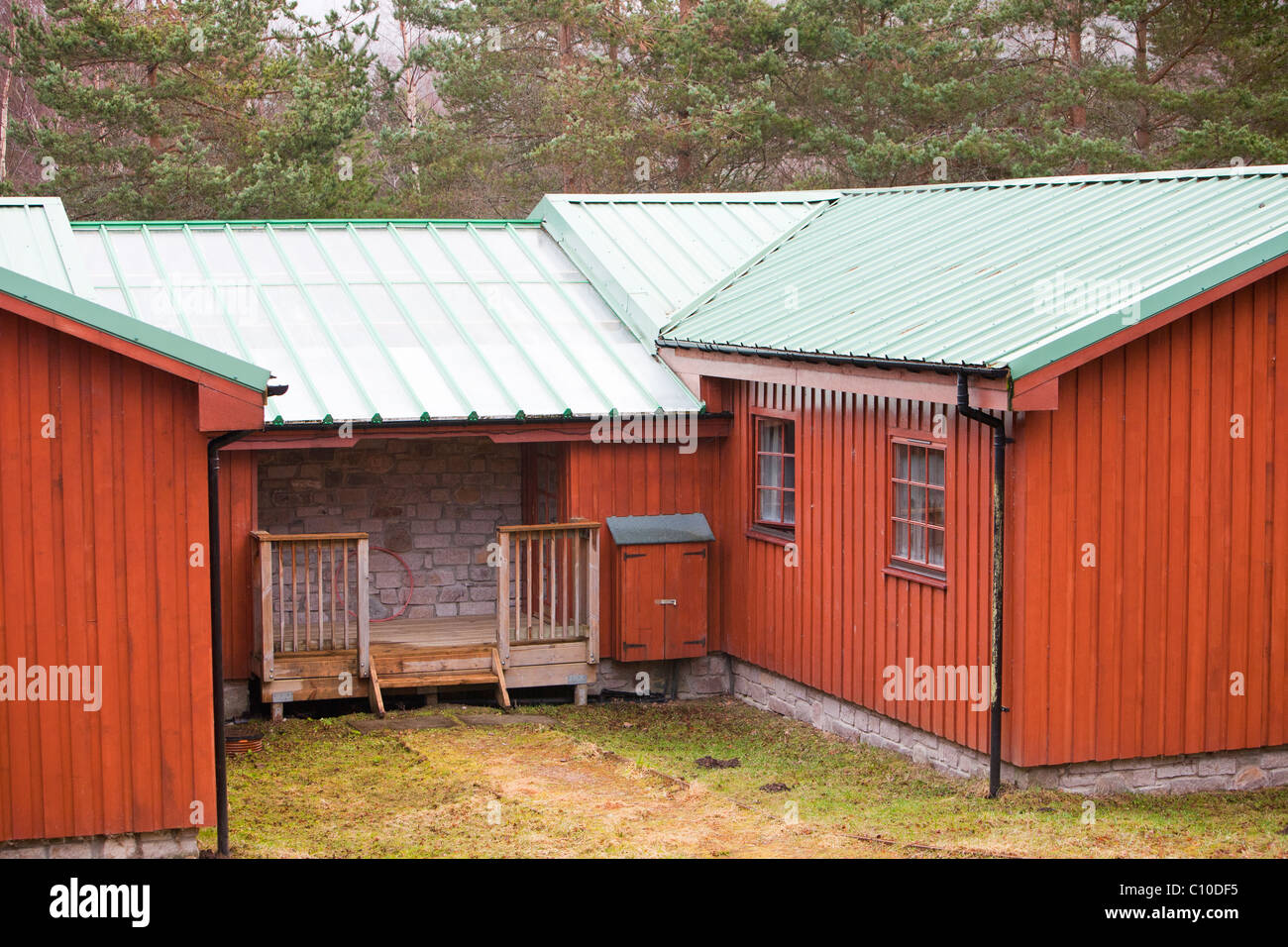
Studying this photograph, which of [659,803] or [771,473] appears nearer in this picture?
[659,803]

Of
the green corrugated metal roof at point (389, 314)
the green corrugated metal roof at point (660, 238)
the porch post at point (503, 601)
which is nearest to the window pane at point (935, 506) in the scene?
the green corrugated metal roof at point (389, 314)

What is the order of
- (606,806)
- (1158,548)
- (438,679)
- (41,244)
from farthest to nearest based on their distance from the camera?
(41,244) → (438,679) → (606,806) → (1158,548)

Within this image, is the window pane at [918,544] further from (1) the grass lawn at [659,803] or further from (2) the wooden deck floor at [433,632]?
(2) the wooden deck floor at [433,632]

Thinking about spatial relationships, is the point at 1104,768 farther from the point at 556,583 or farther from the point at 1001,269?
the point at 556,583

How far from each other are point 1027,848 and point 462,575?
8.29 metres

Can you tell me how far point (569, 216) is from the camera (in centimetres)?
1766

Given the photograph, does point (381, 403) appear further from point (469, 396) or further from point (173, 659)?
point (173, 659)

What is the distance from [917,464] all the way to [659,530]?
3497 millimetres

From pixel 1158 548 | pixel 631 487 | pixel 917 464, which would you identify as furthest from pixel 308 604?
pixel 1158 548

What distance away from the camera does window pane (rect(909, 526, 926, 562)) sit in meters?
12.0

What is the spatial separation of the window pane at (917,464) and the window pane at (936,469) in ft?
0.23

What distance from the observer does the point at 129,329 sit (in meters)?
8.84

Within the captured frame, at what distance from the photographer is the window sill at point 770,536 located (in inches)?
554

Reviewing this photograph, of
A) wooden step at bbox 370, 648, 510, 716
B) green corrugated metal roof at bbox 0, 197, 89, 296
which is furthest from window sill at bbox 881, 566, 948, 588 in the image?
green corrugated metal roof at bbox 0, 197, 89, 296
